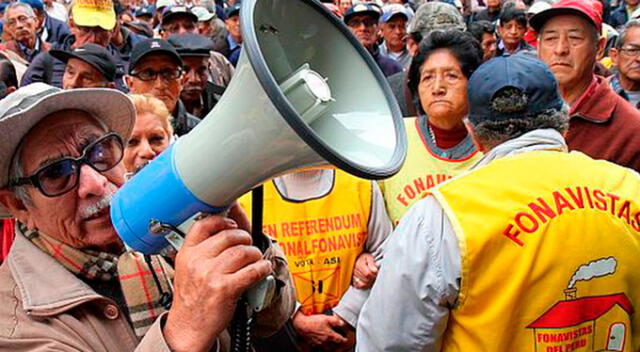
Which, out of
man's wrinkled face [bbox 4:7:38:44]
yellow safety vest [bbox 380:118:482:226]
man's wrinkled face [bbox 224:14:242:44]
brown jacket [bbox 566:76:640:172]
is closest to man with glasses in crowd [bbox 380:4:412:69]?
man's wrinkled face [bbox 224:14:242:44]

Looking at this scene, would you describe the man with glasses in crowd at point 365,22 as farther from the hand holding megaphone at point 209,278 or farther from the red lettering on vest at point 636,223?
the hand holding megaphone at point 209,278

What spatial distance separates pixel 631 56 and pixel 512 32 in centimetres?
250

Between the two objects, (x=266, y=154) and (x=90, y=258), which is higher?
(x=266, y=154)

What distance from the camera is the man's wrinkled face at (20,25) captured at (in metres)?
6.75

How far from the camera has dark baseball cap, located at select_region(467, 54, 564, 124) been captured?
2.18 m

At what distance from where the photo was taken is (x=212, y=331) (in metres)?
1.41

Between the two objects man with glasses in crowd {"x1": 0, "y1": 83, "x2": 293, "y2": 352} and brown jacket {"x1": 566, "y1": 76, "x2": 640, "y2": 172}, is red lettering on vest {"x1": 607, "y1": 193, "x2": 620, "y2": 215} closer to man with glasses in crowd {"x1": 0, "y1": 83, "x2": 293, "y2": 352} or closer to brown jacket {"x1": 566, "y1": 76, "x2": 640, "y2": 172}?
man with glasses in crowd {"x1": 0, "y1": 83, "x2": 293, "y2": 352}

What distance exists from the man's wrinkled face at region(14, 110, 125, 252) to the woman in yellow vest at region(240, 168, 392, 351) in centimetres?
95

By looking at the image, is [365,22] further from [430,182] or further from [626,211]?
[626,211]

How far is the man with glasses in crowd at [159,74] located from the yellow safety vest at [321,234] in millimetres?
1605

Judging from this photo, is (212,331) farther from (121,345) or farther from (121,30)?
(121,30)

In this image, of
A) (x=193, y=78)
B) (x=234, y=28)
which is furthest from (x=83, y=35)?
(x=234, y=28)

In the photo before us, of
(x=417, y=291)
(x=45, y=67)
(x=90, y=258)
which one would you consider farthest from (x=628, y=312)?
(x=45, y=67)

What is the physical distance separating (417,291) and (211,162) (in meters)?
0.90
